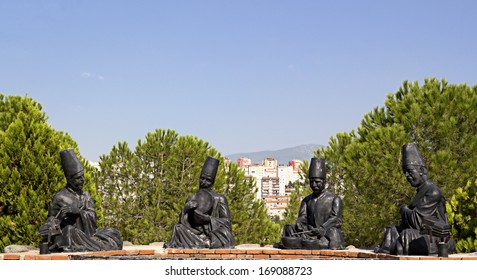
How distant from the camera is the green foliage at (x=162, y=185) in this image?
2159 centimetres

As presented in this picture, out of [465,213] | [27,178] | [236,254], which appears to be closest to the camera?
[236,254]

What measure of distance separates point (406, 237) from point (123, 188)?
13244 millimetres

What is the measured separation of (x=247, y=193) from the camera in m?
22.5

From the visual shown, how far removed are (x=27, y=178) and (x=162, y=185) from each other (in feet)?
18.1

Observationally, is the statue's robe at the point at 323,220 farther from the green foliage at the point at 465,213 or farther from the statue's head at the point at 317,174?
the green foliage at the point at 465,213

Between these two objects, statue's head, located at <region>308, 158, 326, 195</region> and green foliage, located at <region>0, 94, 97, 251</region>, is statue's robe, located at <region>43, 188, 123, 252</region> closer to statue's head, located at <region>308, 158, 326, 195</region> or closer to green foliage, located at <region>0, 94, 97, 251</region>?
statue's head, located at <region>308, 158, 326, 195</region>

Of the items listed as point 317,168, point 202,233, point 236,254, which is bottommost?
point 236,254

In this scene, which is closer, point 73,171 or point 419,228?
point 419,228

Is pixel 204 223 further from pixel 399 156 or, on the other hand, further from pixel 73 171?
pixel 399 156

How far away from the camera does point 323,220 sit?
12320mm

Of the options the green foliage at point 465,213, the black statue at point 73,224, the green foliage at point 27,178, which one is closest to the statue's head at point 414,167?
the green foliage at point 465,213

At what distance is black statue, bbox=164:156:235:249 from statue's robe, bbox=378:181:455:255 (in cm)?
306

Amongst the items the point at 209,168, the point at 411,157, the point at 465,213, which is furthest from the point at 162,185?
the point at 411,157

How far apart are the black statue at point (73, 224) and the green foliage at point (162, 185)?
9435 millimetres
